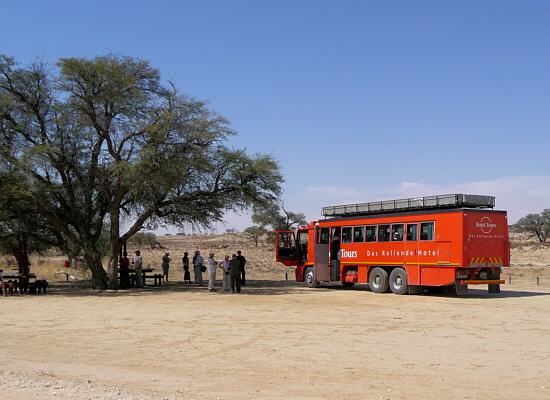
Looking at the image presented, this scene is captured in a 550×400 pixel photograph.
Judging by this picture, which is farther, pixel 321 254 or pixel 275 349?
pixel 321 254

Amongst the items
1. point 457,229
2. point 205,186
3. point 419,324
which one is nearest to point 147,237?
point 205,186

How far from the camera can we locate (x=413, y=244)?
24500 millimetres

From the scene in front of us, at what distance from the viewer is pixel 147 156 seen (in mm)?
25719

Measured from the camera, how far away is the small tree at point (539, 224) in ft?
316

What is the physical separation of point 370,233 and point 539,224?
259 ft

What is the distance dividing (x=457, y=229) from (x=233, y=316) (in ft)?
30.6

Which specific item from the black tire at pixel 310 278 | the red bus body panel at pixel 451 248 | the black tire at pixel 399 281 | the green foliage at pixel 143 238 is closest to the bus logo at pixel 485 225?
the red bus body panel at pixel 451 248

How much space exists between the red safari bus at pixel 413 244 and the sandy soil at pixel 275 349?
4.67ft

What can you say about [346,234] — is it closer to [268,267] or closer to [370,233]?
[370,233]

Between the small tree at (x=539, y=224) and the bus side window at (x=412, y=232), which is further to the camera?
the small tree at (x=539, y=224)

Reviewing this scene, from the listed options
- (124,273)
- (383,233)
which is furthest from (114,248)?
(383,233)

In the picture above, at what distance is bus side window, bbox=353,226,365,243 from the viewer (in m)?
27.3

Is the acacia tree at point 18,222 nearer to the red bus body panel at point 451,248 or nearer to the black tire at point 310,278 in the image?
the black tire at point 310,278

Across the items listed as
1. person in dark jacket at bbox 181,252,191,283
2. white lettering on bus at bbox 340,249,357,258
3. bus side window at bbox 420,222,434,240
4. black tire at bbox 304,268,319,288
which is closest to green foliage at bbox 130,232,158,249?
person in dark jacket at bbox 181,252,191,283
